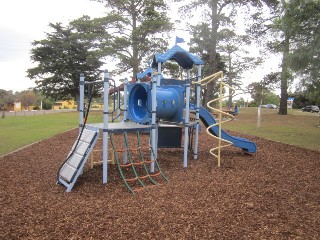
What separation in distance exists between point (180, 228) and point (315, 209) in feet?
7.40

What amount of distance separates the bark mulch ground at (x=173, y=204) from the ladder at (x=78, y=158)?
0.68ft

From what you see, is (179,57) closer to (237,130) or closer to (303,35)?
(303,35)

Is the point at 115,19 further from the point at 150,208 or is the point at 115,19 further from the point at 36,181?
the point at 150,208

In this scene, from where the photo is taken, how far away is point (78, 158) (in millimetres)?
5703

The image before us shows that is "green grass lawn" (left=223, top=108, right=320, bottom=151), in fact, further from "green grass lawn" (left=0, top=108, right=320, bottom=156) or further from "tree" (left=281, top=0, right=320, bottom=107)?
"tree" (left=281, top=0, right=320, bottom=107)

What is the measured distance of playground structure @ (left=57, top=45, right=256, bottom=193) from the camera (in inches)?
225

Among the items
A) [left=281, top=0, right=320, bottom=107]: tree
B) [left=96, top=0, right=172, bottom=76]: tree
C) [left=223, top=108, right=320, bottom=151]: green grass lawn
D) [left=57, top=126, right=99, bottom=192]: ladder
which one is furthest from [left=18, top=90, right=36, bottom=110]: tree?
[left=57, top=126, right=99, bottom=192]: ladder

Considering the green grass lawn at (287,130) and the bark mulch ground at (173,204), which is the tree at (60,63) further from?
the bark mulch ground at (173,204)

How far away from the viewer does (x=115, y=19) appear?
26.8 m

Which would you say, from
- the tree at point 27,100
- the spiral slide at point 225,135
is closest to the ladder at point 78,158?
the spiral slide at point 225,135

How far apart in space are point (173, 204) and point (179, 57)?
4685mm

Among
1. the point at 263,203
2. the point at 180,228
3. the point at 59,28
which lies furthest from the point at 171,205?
the point at 59,28

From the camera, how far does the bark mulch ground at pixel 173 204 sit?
3764 millimetres

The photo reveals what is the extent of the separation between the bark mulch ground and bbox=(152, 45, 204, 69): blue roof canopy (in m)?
2.71
